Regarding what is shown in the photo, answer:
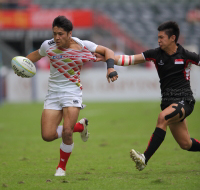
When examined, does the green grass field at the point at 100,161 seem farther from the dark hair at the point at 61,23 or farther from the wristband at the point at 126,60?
the dark hair at the point at 61,23

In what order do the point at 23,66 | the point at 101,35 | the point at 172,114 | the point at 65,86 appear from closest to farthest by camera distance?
the point at 172,114
the point at 65,86
the point at 23,66
the point at 101,35

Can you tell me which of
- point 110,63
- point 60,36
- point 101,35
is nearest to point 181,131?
point 110,63

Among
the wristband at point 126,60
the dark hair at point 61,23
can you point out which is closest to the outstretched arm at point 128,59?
the wristband at point 126,60

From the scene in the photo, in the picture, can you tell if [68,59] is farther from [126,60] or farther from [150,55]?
[150,55]

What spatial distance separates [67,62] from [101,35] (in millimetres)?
23579

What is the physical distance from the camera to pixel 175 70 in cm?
623

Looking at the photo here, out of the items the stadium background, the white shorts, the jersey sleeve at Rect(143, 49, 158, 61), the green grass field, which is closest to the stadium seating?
the stadium background

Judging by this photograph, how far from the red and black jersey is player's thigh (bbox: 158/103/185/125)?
21cm

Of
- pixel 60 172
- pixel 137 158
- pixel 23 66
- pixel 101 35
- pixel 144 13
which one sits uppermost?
pixel 144 13

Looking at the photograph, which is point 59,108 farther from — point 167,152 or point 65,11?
point 65,11

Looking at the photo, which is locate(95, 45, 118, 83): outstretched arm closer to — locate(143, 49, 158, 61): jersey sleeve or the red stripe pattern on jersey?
the red stripe pattern on jersey

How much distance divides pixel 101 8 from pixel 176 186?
30.2 m

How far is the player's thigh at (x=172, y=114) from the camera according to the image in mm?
5922

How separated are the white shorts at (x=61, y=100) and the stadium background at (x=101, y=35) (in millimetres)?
→ 14680
